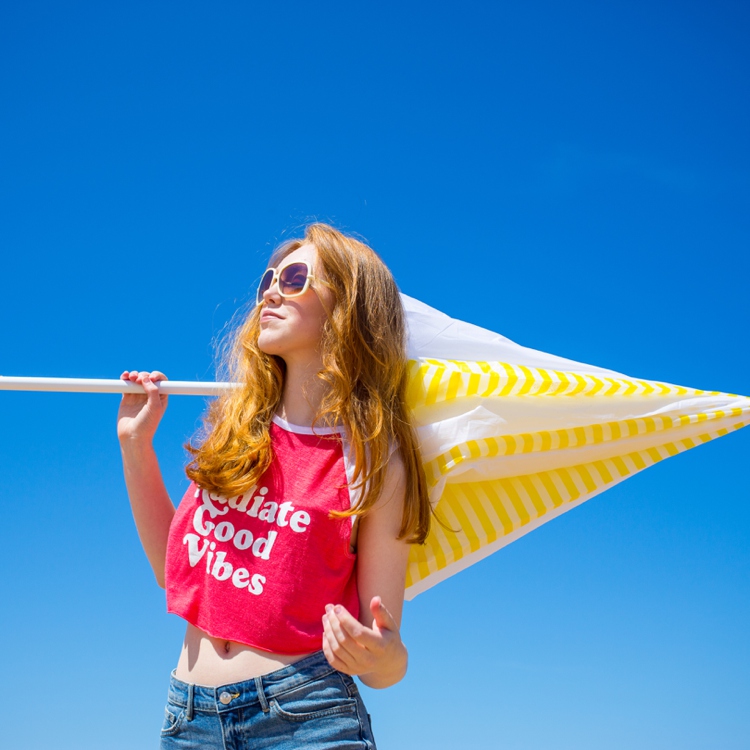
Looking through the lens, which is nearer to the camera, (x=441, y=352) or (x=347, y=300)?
(x=347, y=300)

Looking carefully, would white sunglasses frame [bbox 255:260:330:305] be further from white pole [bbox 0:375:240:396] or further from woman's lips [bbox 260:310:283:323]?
white pole [bbox 0:375:240:396]

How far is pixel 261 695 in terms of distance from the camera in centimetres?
317

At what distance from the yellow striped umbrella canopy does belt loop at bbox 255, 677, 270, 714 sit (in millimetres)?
1023

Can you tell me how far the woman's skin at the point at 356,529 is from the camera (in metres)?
2.93

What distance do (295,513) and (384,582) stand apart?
1.47 feet

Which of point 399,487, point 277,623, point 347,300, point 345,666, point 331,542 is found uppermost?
point 347,300

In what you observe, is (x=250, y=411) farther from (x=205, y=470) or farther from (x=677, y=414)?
(x=677, y=414)

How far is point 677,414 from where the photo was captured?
13.6 ft

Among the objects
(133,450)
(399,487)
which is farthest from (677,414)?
(133,450)

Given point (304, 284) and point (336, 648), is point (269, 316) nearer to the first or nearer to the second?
point (304, 284)

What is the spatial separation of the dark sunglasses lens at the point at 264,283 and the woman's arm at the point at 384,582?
1116 millimetres

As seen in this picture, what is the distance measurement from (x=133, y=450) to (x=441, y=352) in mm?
1601

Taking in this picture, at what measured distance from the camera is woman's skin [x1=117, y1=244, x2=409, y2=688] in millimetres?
2934

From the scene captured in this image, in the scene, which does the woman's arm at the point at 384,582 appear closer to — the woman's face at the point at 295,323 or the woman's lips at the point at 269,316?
the woman's face at the point at 295,323
